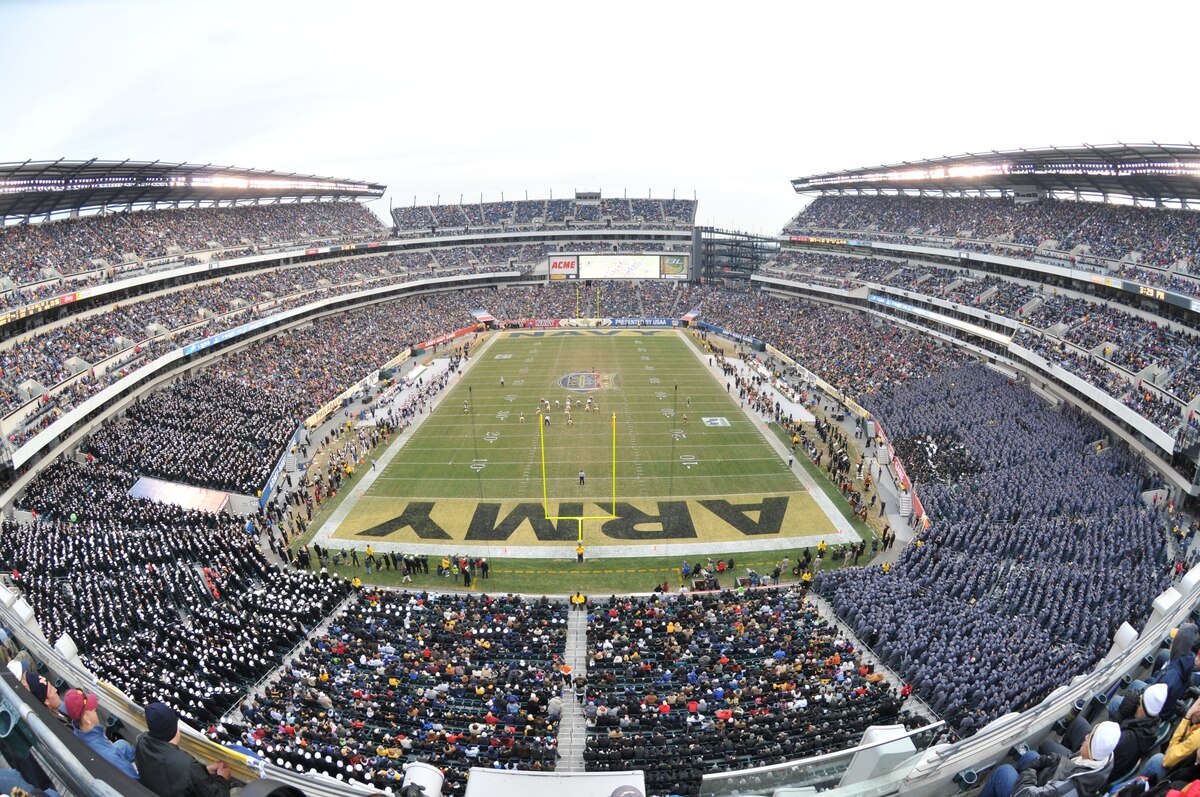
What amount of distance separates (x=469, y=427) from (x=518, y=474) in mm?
7566

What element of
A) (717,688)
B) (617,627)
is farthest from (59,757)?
(617,627)

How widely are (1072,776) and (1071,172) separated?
47109 mm

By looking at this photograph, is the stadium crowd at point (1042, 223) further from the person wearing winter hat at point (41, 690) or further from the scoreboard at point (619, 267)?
the person wearing winter hat at point (41, 690)

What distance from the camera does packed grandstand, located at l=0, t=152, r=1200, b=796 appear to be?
43.8ft

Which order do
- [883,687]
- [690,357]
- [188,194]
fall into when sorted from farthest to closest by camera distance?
[690,357] → [188,194] → [883,687]

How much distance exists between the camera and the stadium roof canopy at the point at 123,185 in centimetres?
3438

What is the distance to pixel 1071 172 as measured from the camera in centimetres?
4088

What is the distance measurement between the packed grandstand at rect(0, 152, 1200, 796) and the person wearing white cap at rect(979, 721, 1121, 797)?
7.5 inches

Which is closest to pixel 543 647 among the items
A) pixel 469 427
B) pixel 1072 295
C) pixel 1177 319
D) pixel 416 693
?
pixel 416 693

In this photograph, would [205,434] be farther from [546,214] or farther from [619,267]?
[546,214]

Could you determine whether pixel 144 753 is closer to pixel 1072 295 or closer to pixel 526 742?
pixel 526 742

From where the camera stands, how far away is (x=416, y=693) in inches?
594

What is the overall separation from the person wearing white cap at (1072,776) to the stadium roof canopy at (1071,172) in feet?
120

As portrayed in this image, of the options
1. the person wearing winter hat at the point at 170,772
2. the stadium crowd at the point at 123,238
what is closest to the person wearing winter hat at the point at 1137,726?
the person wearing winter hat at the point at 170,772
